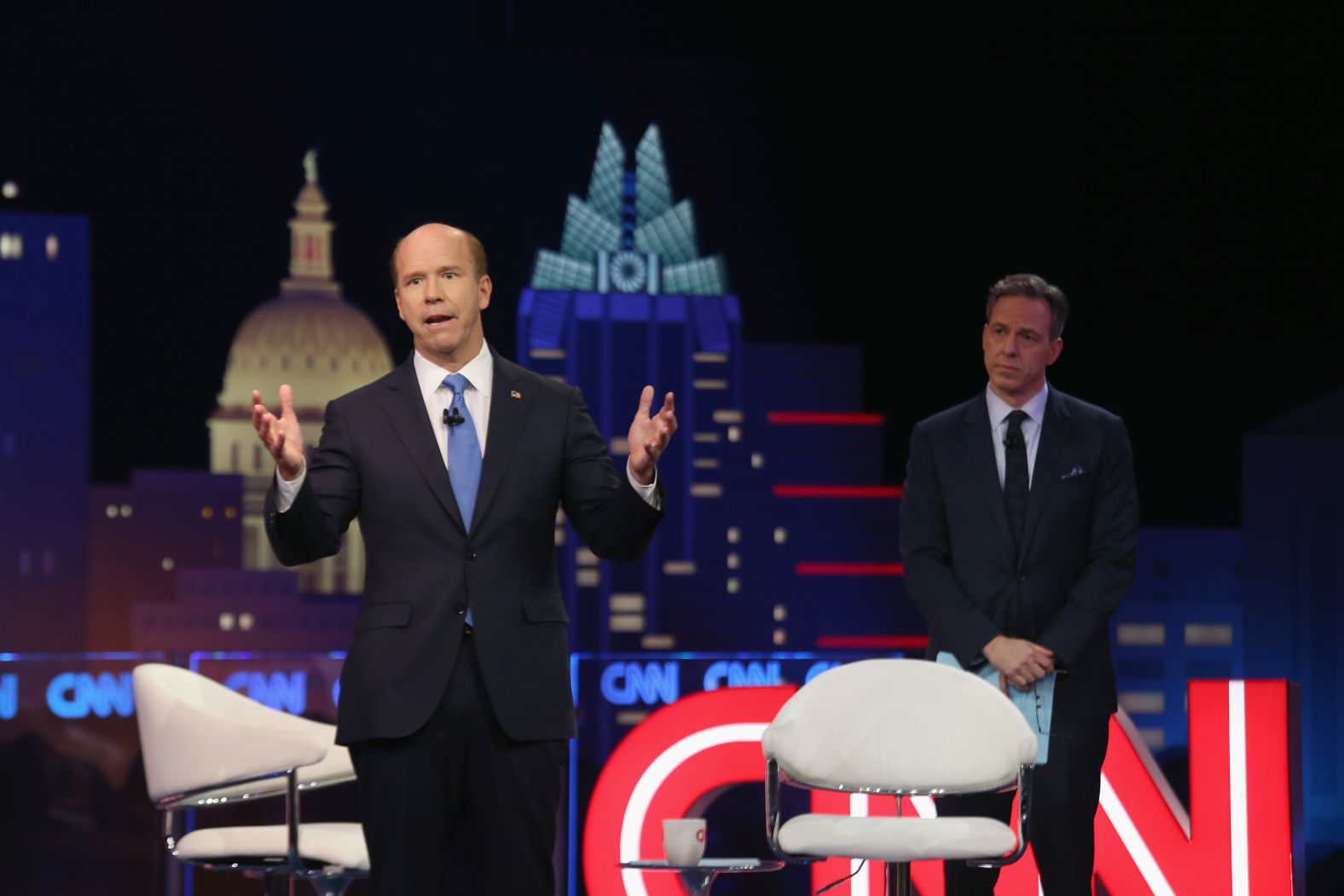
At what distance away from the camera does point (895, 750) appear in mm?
3291

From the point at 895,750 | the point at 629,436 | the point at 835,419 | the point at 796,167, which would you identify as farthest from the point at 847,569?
the point at 629,436

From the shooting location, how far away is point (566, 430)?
8.83ft

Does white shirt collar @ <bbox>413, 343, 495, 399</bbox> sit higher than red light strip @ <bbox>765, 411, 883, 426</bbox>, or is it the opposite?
red light strip @ <bbox>765, 411, 883, 426</bbox>

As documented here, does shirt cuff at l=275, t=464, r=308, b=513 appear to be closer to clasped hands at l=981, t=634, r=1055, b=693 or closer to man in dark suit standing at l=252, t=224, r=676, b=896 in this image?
man in dark suit standing at l=252, t=224, r=676, b=896

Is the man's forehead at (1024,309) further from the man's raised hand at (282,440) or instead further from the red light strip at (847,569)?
the red light strip at (847,569)

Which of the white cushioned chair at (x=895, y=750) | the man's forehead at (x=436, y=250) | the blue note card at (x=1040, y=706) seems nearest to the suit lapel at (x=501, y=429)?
the man's forehead at (x=436, y=250)

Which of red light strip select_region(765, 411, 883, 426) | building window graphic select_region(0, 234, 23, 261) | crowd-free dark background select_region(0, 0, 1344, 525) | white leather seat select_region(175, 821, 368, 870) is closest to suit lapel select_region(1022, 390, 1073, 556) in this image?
white leather seat select_region(175, 821, 368, 870)

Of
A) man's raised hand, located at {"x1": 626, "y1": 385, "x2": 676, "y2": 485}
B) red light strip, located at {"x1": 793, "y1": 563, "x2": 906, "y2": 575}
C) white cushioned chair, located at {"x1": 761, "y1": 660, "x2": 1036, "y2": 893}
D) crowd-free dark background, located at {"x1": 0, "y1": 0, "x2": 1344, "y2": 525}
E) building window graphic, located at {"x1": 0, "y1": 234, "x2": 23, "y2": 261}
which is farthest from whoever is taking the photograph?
red light strip, located at {"x1": 793, "y1": 563, "x2": 906, "y2": 575}

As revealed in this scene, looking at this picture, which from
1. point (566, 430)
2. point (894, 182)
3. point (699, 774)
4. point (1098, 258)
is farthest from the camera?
point (894, 182)

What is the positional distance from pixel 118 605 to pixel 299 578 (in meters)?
0.76

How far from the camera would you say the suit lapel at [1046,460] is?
3.49 metres

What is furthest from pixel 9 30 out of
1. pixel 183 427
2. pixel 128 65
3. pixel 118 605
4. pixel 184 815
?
pixel 184 815

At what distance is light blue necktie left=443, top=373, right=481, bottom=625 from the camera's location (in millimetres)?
2592

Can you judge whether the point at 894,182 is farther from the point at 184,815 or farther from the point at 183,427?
the point at 184,815
